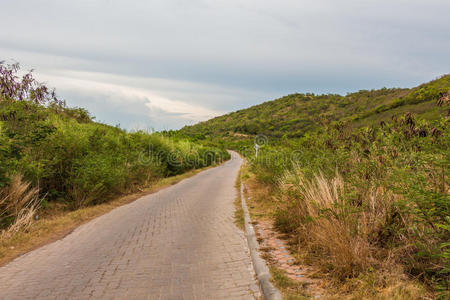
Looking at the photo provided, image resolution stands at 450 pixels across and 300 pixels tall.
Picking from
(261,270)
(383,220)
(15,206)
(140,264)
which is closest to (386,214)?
(383,220)

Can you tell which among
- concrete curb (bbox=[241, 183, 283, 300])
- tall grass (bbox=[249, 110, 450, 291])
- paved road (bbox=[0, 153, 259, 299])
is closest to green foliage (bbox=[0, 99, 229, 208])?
paved road (bbox=[0, 153, 259, 299])

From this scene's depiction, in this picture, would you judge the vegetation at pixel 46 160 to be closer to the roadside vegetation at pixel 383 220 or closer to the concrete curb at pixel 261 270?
the concrete curb at pixel 261 270

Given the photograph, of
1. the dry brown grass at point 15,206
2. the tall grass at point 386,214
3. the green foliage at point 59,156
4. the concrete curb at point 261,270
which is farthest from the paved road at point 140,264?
the green foliage at point 59,156

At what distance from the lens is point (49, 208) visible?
30.4 ft

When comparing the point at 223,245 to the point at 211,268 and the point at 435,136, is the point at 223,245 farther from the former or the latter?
the point at 435,136

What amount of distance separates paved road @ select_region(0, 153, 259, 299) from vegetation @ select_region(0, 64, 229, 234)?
79.1 inches

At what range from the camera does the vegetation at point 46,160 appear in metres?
7.30

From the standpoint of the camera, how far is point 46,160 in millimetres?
8633

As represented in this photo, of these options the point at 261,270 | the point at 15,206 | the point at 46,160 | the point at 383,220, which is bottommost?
the point at 261,270

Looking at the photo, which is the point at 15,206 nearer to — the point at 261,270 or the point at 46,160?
the point at 46,160

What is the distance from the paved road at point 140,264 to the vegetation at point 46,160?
2008 millimetres

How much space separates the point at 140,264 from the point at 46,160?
5684 mm

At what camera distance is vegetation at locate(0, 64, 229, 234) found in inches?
287

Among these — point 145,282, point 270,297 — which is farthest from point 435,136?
point 145,282
